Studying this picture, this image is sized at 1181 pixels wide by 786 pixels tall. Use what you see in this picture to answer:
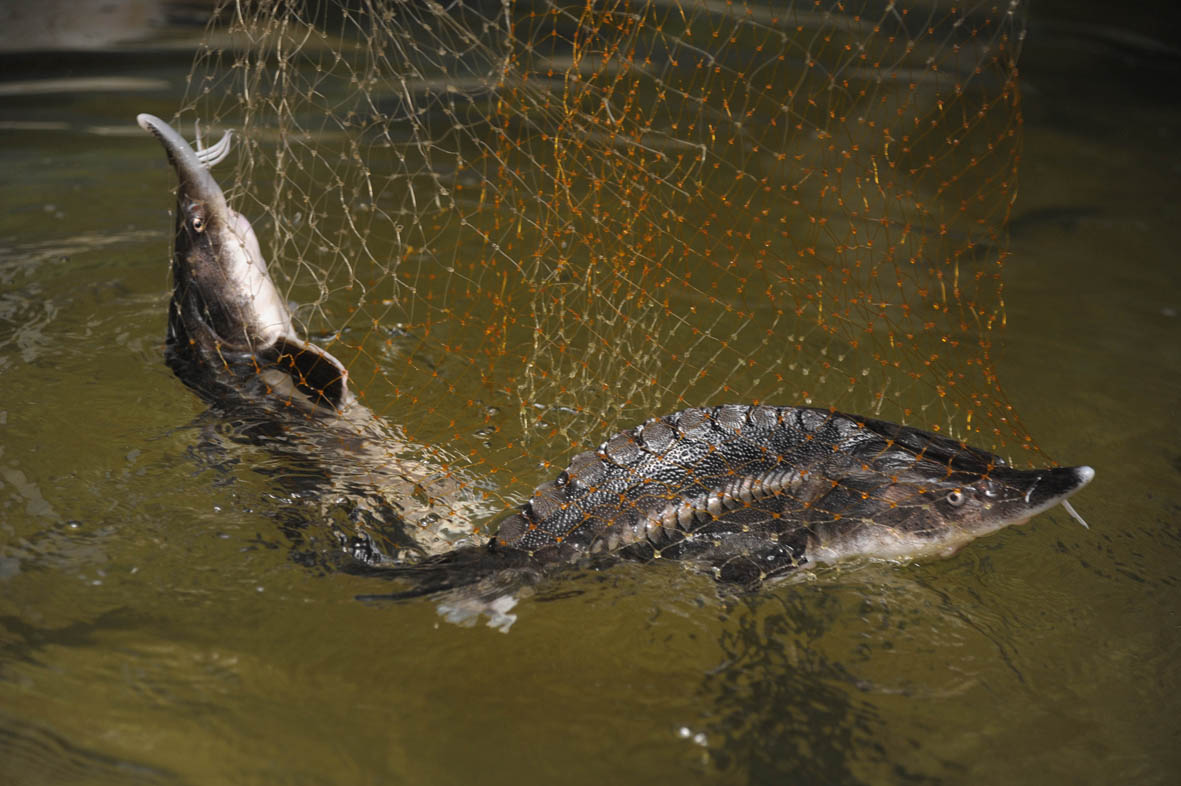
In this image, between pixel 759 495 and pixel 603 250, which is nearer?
pixel 759 495

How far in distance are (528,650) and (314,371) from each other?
2.83 ft

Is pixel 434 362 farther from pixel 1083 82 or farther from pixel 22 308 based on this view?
pixel 1083 82

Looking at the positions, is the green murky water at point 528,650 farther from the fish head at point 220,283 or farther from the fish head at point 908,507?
the fish head at point 220,283

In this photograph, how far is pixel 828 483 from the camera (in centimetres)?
227

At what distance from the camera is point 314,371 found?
8.21ft

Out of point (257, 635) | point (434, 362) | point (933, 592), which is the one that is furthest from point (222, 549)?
point (933, 592)

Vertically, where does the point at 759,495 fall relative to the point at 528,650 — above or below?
above

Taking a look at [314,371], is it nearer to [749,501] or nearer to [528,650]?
[528,650]

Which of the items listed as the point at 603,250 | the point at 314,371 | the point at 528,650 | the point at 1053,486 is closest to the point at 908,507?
the point at 1053,486

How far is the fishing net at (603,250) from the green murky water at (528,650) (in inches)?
16.2

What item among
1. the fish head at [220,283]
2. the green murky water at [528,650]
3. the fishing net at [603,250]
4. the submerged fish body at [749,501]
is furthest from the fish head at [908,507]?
the fish head at [220,283]

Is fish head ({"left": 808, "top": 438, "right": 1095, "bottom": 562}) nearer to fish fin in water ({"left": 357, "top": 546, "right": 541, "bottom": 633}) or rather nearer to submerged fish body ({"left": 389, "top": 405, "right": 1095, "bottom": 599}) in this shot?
submerged fish body ({"left": 389, "top": 405, "right": 1095, "bottom": 599})

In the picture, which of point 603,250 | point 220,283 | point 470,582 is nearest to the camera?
point 470,582

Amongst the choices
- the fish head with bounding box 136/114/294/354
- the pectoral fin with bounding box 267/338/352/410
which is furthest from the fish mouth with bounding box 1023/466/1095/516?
the fish head with bounding box 136/114/294/354
